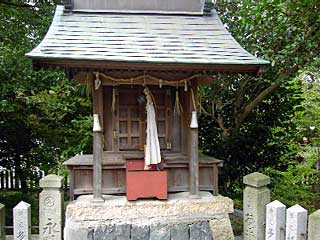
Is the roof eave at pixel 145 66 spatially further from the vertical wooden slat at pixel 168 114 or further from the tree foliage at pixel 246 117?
the tree foliage at pixel 246 117

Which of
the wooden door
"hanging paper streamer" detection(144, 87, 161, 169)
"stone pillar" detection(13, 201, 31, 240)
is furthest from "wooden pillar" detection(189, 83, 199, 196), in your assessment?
"stone pillar" detection(13, 201, 31, 240)

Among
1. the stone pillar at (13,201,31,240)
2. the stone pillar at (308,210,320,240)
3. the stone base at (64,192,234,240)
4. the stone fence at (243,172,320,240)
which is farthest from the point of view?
the stone base at (64,192,234,240)

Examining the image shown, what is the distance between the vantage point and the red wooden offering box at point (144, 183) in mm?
5074

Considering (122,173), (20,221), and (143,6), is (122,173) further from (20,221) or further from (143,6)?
(143,6)

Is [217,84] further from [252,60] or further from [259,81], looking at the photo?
[252,60]

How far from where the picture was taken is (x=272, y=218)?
13.1 ft

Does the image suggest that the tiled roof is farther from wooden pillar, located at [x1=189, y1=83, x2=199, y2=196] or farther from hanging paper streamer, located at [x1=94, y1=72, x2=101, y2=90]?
wooden pillar, located at [x1=189, y1=83, x2=199, y2=196]

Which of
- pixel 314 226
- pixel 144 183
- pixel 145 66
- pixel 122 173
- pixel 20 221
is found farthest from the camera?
pixel 122 173

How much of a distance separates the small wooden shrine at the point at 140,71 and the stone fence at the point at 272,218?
0.68 meters

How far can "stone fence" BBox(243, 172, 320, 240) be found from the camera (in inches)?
145

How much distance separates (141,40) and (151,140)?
1.44 metres

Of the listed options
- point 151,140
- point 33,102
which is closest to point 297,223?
point 151,140

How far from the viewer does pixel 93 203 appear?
16.2 ft

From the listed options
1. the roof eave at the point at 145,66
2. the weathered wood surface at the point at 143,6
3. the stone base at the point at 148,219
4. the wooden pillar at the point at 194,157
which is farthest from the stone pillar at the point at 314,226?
the weathered wood surface at the point at 143,6
